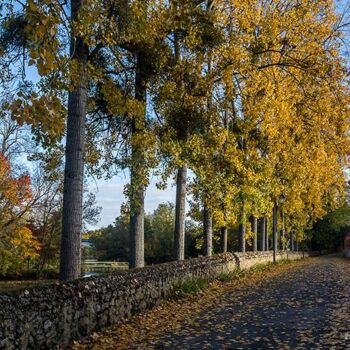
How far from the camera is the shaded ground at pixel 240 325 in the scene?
7832 mm

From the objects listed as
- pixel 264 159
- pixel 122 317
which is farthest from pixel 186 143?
pixel 264 159

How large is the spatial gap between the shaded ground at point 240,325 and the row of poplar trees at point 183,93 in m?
2.27

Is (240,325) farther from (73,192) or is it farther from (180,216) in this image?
(180,216)

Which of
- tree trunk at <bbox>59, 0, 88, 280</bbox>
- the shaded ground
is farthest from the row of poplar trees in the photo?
the shaded ground

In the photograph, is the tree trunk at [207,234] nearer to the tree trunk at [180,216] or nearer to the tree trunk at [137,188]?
the tree trunk at [180,216]

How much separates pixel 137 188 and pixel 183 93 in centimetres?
341

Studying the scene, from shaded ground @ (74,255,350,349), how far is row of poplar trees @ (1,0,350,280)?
7.44 ft

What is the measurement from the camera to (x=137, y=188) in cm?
1434

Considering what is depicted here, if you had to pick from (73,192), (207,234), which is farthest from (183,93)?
(207,234)

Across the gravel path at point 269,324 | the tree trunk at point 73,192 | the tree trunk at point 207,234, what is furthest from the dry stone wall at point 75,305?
the tree trunk at point 207,234

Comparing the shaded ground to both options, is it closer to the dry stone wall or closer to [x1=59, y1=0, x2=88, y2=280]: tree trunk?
the dry stone wall

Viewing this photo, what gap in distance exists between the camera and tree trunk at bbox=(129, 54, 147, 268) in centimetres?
1434

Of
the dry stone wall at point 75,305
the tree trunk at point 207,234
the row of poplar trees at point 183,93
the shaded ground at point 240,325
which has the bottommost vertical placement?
the shaded ground at point 240,325

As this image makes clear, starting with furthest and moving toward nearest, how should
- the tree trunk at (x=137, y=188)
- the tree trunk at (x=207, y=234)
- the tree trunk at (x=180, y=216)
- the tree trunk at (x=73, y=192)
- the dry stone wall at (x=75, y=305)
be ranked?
1. the tree trunk at (x=207, y=234)
2. the tree trunk at (x=180, y=216)
3. the tree trunk at (x=137, y=188)
4. the tree trunk at (x=73, y=192)
5. the dry stone wall at (x=75, y=305)
